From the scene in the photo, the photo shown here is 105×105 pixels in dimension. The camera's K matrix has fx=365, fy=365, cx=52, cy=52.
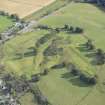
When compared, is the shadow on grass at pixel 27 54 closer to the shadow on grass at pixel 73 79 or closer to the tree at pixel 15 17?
the shadow on grass at pixel 73 79

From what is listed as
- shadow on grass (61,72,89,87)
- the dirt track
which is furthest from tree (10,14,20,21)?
shadow on grass (61,72,89,87)

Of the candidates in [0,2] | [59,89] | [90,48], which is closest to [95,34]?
[90,48]

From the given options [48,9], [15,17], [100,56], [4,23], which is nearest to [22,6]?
[15,17]

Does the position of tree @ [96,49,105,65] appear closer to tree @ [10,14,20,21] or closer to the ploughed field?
the ploughed field

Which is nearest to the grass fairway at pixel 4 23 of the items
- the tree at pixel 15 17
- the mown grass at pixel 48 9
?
the tree at pixel 15 17

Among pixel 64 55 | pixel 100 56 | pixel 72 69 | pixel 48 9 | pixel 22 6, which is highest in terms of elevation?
pixel 22 6

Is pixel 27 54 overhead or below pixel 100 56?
below

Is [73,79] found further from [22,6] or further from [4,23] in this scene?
[22,6]
